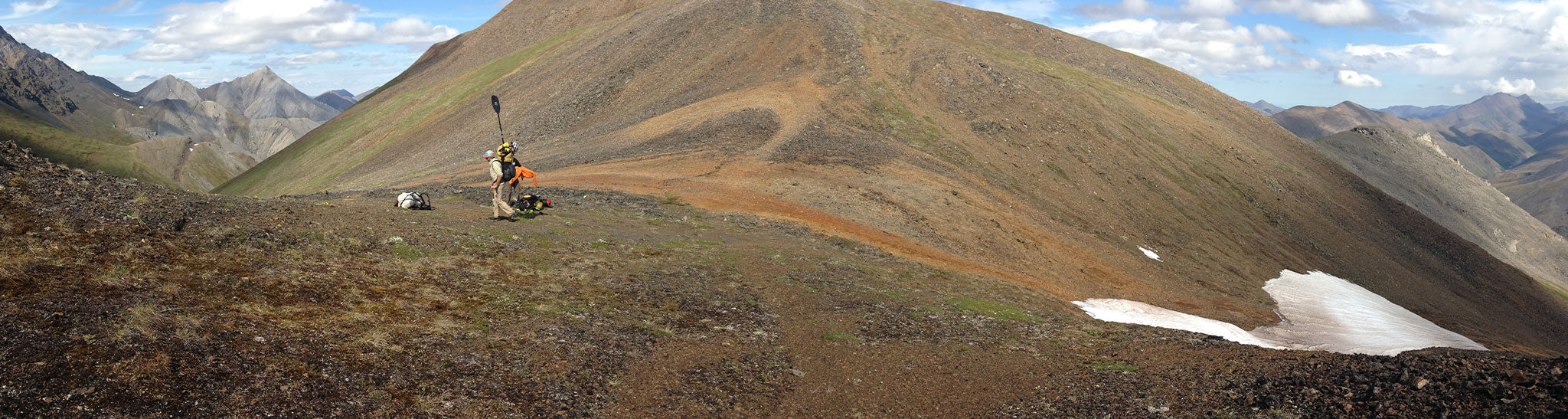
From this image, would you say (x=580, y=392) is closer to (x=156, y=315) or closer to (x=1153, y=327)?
(x=156, y=315)

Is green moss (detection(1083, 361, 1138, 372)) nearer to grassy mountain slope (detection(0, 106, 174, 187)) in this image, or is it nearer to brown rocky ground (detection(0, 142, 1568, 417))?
brown rocky ground (detection(0, 142, 1568, 417))

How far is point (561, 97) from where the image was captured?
61.5 meters

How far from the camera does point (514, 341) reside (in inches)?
508

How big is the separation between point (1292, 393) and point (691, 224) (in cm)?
1964

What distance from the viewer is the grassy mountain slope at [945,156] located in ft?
115

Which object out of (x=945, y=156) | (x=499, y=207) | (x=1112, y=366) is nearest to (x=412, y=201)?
(x=499, y=207)

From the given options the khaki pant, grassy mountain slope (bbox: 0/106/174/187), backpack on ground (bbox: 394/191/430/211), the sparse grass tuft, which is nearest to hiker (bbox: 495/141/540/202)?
the khaki pant

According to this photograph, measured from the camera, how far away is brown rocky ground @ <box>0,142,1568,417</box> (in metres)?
9.68

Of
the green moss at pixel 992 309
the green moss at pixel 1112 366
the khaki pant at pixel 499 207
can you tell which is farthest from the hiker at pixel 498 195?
the green moss at pixel 1112 366

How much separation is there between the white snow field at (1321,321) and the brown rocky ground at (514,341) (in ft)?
21.9

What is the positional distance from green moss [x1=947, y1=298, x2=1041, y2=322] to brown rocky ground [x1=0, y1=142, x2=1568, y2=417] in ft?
0.50

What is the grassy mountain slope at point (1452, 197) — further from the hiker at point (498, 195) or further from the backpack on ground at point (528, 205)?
the hiker at point (498, 195)

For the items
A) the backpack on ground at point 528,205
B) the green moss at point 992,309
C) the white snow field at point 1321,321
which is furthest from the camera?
the backpack on ground at point 528,205

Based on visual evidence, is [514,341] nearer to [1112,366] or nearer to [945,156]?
[1112,366]
